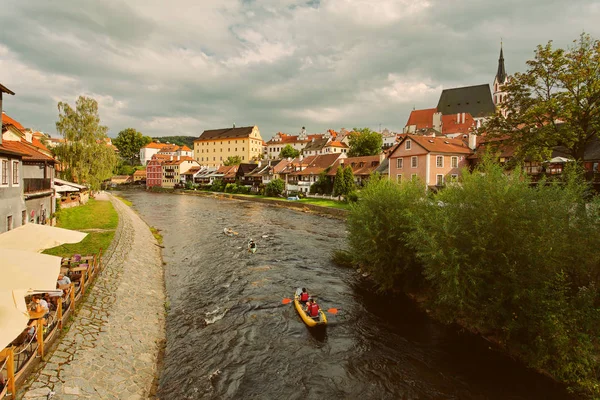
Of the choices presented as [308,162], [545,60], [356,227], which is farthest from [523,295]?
[308,162]

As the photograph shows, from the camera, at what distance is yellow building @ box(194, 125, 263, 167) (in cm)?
13438

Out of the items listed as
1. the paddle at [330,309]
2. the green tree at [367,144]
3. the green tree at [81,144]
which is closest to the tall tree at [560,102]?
the paddle at [330,309]

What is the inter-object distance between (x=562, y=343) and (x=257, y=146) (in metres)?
134

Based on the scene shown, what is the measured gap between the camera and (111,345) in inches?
430

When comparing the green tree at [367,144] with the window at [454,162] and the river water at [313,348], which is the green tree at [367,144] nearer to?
the window at [454,162]

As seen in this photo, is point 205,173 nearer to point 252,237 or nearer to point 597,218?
point 252,237

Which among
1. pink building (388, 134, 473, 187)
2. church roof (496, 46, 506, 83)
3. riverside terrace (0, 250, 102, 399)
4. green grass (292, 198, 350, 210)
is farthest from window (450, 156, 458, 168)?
church roof (496, 46, 506, 83)

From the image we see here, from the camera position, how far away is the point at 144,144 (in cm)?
16312

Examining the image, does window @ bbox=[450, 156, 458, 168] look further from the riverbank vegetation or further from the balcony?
the balcony

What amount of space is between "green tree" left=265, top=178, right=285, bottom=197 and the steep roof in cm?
5709

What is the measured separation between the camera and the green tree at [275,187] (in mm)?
72625

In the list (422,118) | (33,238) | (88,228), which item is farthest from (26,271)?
(422,118)

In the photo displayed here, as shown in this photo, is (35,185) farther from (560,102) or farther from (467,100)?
(467,100)

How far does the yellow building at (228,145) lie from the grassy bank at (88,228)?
96025 millimetres
